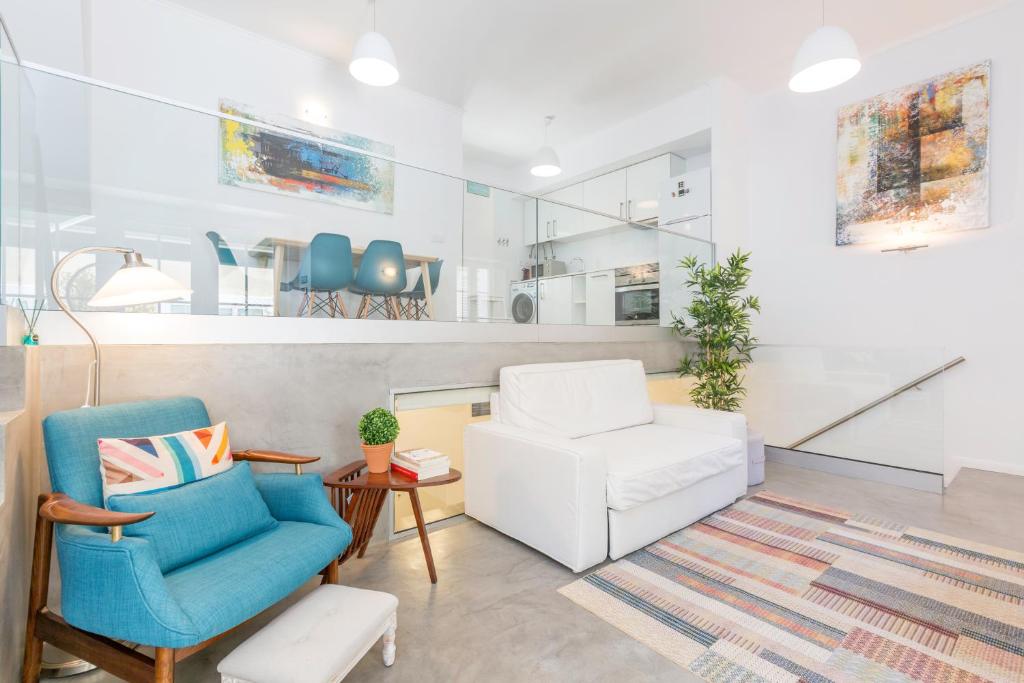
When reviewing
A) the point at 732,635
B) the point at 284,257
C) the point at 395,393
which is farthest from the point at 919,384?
Result: the point at 284,257

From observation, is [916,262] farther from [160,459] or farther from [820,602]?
[160,459]

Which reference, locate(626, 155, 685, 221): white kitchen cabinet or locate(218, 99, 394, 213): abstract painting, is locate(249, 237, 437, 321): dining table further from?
locate(626, 155, 685, 221): white kitchen cabinet

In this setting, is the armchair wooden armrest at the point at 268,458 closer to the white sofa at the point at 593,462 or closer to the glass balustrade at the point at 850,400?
the white sofa at the point at 593,462

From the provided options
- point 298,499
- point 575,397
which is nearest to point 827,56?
point 575,397

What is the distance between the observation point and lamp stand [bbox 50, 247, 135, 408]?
162 centimetres

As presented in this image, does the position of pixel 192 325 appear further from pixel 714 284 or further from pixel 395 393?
pixel 714 284

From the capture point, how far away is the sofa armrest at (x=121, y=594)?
1150 mm

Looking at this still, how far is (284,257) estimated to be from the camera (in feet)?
7.45

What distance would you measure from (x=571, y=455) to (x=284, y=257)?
5.45 feet

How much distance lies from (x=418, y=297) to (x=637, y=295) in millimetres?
2173

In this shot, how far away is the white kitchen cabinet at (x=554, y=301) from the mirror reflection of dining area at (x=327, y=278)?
0.85m

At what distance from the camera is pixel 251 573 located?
1.36 metres

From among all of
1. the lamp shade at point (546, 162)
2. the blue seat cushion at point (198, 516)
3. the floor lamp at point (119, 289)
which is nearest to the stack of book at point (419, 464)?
the blue seat cushion at point (198, 516)

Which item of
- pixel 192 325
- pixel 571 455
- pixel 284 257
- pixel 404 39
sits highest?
pixel 404 39
